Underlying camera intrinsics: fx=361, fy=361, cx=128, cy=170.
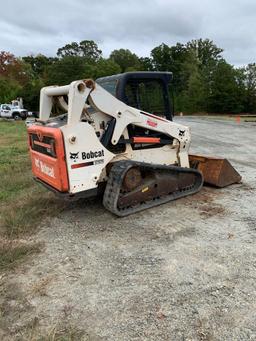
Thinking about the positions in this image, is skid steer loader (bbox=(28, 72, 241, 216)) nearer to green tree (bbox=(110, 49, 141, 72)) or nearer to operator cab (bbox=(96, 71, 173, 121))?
operator cab (bbox=(96, 71, 173, 121))

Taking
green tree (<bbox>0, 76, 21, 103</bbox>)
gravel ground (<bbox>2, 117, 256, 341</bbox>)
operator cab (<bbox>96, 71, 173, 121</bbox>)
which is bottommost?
gravel ground (<bbox>2, 117, 256, 341</bbox>)

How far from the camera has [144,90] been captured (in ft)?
19.7

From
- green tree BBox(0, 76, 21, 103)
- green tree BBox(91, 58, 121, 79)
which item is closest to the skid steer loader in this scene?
green tree BBox(91, 58, 121, 79)

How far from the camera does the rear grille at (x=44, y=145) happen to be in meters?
4.98

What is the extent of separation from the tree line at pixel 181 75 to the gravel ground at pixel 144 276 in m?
28.7

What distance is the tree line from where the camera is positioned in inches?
1692

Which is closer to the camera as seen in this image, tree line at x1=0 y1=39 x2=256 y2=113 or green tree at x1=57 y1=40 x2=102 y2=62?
tree line at x1=0 y1=39 x2=256 y2=113

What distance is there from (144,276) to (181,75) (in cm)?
5519

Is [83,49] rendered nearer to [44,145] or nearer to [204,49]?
[204,49]

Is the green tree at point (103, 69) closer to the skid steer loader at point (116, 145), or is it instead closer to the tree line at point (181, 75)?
the tree line at point (181, 75)

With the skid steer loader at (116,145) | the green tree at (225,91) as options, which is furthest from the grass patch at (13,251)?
the green tree at (225,91)

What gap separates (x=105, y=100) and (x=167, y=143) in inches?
60.2

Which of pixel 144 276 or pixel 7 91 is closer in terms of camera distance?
pixel 144 276

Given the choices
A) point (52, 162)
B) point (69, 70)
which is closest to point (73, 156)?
point (52, 162)
